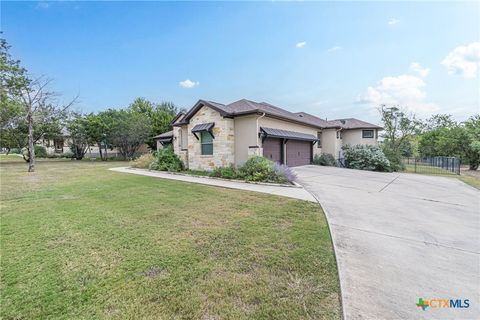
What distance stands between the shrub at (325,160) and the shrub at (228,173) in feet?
33.1

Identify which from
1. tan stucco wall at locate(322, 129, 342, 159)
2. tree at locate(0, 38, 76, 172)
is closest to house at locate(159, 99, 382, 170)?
tan stucco wall at locate(322, 129, 342, 159)

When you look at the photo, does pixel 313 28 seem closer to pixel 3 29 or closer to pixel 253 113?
pixel 253 113

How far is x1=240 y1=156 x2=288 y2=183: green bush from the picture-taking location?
390 inches

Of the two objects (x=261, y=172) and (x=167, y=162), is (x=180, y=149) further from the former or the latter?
(x=261, y=172)

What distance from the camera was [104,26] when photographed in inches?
509

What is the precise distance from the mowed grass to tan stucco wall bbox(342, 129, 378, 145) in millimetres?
21412

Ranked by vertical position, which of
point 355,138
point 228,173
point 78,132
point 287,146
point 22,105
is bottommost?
point 228,173

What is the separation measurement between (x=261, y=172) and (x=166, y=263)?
7.61m

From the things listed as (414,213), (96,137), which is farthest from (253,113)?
(96,137)

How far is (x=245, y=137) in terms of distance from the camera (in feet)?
40.8

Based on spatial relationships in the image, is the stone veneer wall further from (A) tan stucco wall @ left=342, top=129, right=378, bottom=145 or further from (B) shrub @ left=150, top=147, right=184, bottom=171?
(A) tan stucco wall @ left=342, top=129, right=378, bottom=145

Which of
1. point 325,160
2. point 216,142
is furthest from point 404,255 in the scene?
point 325,160

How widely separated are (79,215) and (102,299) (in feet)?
Answer: 12.4
